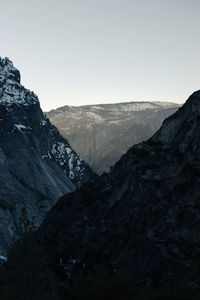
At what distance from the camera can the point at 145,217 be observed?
52312 millimetres

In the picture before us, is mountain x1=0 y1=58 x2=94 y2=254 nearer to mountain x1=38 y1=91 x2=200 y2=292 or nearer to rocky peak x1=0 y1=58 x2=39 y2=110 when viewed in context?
rocky peak x1=0 y1=58 x2=39 y2=110

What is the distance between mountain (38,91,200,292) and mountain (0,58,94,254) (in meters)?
32.3

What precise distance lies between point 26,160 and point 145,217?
79.6m

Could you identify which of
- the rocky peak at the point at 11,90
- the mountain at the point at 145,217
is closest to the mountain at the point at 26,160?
the rocky peak at the point at 11,90

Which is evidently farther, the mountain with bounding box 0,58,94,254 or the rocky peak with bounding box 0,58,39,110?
the rocky peak with bounding box 0,58,39,110

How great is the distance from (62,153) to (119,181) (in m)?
111

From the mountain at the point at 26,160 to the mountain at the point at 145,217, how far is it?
1271 inches

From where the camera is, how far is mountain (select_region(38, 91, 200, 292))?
146 ft

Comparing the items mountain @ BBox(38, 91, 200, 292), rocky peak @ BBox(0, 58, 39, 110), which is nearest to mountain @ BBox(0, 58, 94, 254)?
rocky peak @ BBox(0, 58, 39, 110)

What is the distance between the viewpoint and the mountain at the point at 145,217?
146ft

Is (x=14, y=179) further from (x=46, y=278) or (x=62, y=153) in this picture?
(x=46, y=278)

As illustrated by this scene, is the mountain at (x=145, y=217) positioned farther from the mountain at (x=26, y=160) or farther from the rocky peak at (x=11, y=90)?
the rocky peak at (x=11, y=90)

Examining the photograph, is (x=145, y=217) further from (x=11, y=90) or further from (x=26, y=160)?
(x=11, y=90)

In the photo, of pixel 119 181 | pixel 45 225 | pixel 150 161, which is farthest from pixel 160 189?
pixel 45 225
